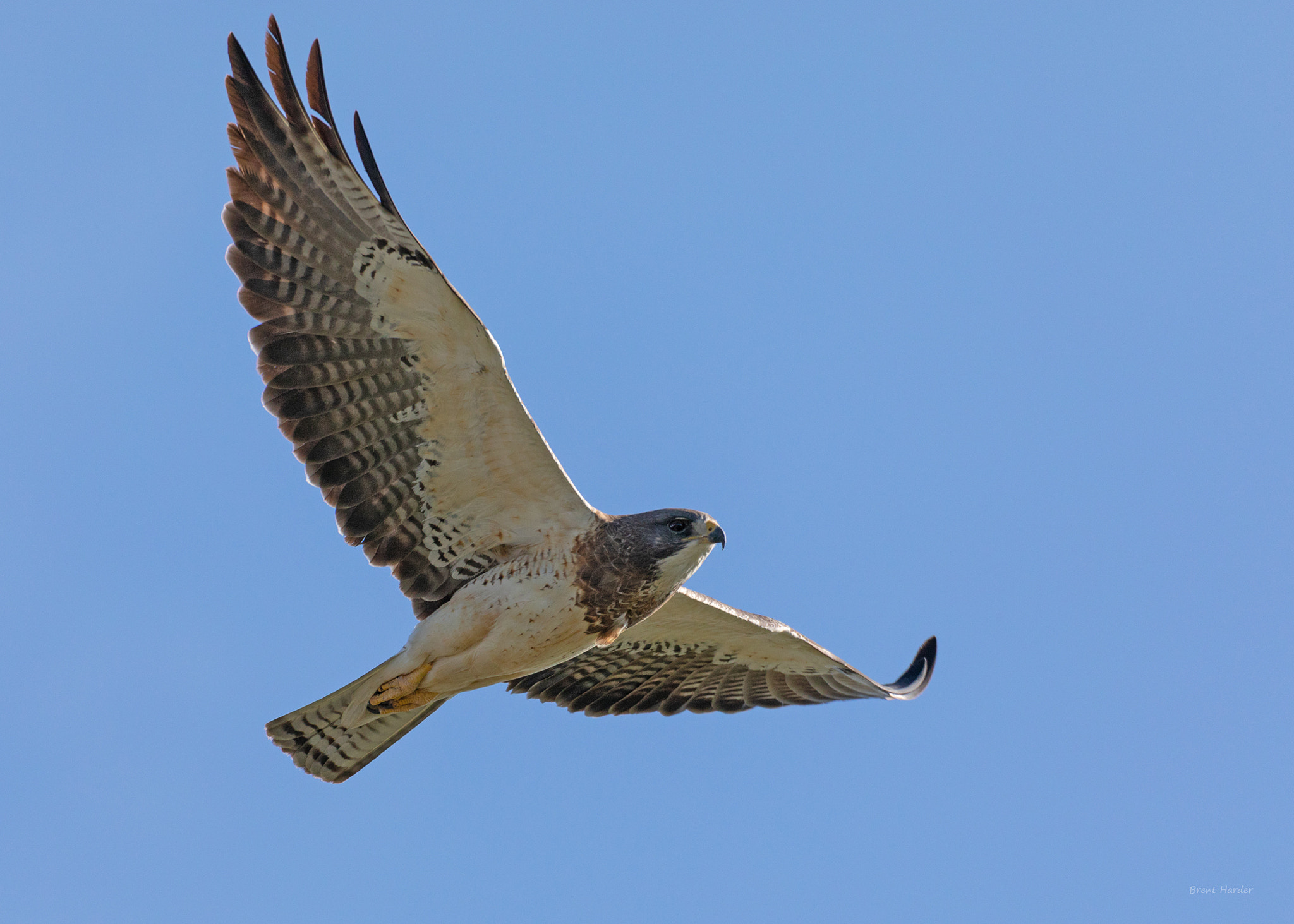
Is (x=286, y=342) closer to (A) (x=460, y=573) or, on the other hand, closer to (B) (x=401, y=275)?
(B) (x=401, y=275)

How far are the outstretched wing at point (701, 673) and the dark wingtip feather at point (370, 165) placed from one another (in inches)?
163

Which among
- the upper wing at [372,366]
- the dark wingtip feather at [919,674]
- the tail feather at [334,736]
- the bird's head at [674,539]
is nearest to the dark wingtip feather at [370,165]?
the upper wing at [372,366]

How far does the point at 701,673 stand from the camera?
37.8 ft

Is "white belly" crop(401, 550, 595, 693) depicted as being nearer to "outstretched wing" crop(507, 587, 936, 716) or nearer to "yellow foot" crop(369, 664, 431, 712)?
"yellow foot" crop(369, 664, 431, 712)

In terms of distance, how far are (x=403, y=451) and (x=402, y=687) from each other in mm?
1699

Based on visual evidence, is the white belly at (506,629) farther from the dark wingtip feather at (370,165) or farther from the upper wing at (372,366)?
the dark wingtip feather at (370,165)

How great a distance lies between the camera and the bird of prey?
8789 mm

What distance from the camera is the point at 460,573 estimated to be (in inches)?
389

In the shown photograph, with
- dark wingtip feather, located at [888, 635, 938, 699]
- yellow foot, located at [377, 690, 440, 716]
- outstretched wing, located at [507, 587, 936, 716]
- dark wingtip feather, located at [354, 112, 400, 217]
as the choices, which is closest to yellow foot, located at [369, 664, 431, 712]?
yellow foot, located at [377, 690, 440, 716]

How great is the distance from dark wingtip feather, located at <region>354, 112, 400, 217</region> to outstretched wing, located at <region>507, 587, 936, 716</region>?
163 inches

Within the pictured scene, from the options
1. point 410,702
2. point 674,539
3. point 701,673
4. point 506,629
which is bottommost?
point 410,702

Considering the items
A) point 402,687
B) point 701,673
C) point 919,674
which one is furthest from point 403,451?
point 919,674

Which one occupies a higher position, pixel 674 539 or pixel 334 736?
pixel 674 539

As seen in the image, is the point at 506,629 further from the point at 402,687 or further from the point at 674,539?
the point at 674,539
